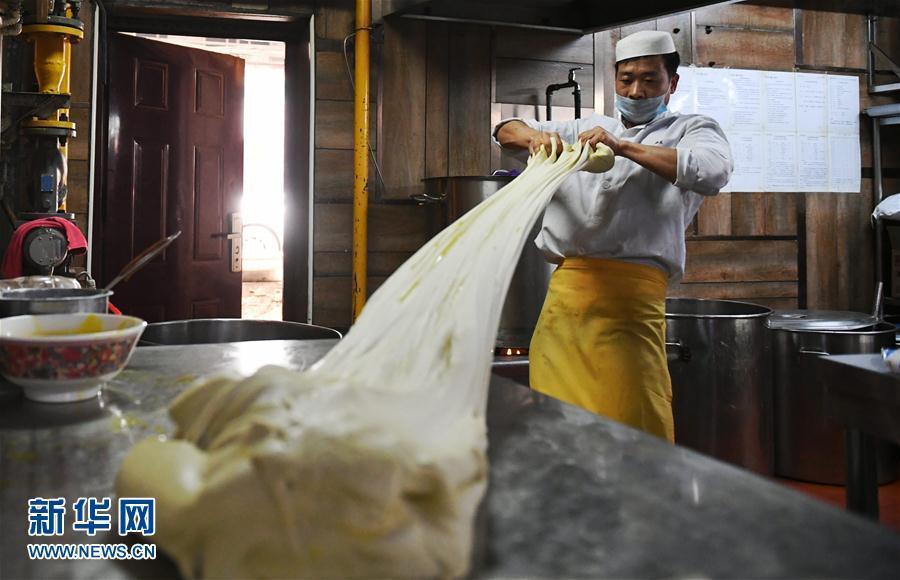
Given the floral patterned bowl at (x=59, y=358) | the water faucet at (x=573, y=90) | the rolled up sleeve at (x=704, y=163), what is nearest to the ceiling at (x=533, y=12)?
the water faucet at (x=573, y=90)

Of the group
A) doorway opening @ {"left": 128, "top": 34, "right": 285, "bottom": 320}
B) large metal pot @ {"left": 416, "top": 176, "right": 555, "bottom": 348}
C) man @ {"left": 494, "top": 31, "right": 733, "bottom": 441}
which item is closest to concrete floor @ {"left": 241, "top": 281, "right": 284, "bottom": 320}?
doorway opening @ {"left": 128, "top": 34, "right": 285, "bottom": 320}

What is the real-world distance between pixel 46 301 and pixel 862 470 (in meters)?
1.86

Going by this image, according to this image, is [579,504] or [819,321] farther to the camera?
[819,321]

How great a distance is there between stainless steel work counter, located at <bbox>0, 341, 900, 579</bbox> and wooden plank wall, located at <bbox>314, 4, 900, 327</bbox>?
2454 millimetres

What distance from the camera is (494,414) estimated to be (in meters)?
1.09

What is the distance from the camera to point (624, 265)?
2.10 m

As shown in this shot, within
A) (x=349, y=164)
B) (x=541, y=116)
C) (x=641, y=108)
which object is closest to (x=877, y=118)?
(x=541, y=116)

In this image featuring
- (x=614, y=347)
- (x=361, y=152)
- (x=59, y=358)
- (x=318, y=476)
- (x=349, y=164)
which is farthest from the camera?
(x=349, y=164)

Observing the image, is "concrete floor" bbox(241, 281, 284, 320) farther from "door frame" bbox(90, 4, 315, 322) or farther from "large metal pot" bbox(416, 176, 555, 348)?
"large metal pot" bbox(416, 176, 555, 348)

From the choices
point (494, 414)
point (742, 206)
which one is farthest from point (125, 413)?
point (742, 206)

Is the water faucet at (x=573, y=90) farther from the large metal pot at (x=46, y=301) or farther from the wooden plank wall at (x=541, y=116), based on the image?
the large metal pot at (x=46, y=301)

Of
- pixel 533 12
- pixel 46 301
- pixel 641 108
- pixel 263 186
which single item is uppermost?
pixel 263 186

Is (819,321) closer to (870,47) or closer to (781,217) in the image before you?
(781,217)

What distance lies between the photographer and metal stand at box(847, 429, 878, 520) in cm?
169
